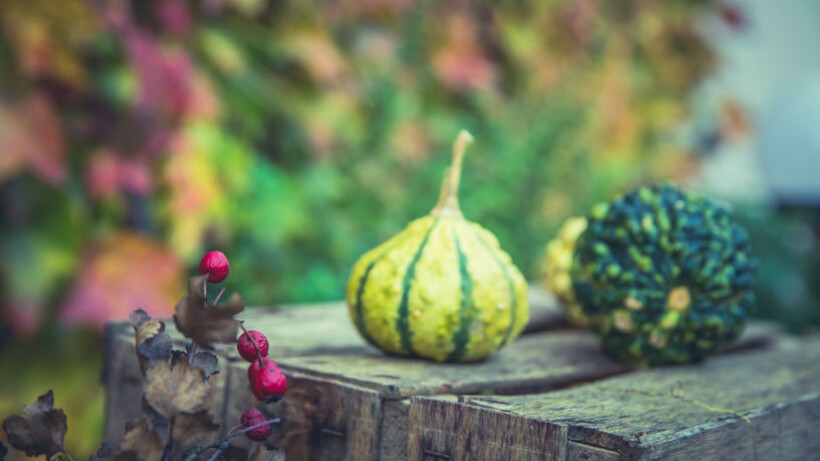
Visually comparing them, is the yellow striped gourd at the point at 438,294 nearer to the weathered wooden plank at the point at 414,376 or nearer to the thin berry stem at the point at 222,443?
the weathered wooden plank at the point at 414,376

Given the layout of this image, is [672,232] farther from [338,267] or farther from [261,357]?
[338,267]

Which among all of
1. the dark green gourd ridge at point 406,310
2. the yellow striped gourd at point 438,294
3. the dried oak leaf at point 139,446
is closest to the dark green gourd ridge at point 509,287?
the yellow striped gourd at point 438,294

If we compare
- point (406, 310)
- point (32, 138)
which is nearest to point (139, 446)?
point (406, 310)

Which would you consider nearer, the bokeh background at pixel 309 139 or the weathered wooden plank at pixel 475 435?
the weathered wooden plank at pixel 475 435

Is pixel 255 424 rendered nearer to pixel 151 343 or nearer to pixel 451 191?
pixel 151 343

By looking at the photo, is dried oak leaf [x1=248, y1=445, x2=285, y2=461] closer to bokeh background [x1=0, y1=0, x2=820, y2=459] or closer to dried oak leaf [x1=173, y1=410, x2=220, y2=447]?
dried oak leaf [x1=173, y1=410, x2=220, y2=447]

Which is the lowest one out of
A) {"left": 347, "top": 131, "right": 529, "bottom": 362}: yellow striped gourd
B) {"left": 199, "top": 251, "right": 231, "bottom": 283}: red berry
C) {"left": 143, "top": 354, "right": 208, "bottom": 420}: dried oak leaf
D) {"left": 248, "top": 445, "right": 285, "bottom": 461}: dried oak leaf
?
{"left": 248, "top": 445, "right": 285, "bottom": 461}: dried oak leaf

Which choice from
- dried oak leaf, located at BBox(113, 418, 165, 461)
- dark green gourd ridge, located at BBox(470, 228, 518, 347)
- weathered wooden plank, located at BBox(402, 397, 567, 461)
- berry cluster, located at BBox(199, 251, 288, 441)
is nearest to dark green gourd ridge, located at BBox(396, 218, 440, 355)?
dark green gourd ridge, located at BBox(470, 228, 518, 347)
